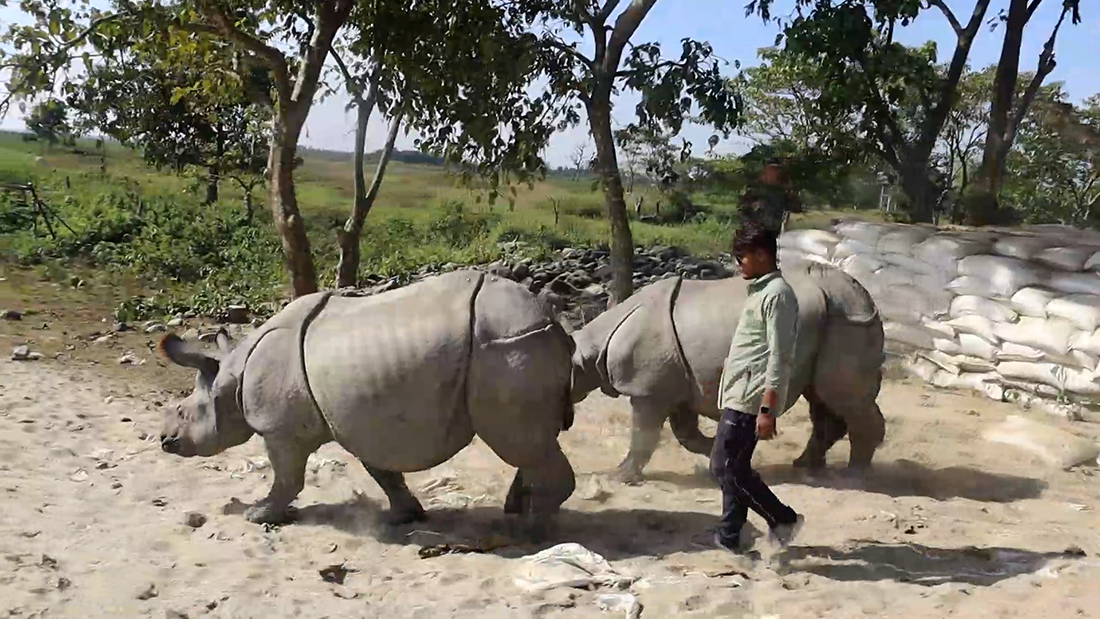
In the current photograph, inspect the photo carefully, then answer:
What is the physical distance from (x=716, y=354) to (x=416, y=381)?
2.28 m

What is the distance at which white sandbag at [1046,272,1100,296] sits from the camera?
8531mm

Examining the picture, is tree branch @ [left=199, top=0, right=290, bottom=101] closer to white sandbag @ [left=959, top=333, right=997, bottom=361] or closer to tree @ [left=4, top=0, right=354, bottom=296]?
tree @ [left=4, top=0, right=354, bottom=296]

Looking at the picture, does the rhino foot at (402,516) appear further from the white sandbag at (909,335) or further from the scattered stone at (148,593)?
the white sandbag at (909,335)

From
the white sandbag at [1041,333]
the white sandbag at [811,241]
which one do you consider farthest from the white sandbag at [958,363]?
the white sandbag at [811,241]

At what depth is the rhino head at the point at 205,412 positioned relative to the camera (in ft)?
18.8

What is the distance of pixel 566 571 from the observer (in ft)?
15.5

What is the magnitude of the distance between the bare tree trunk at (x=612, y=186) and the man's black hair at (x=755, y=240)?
5.14 metres

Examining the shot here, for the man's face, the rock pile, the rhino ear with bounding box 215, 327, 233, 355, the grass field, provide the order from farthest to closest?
the grass field
the rock pile
the rhino ear with bounding box 215, 327, 233, 355
the man's face

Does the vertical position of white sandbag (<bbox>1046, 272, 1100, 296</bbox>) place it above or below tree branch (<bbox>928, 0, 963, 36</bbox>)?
below

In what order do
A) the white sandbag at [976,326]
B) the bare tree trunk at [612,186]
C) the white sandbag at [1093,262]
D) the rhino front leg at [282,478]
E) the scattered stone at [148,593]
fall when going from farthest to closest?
the bare tree trunk at [612,186], the white sandbag at [976,326], the white sandbag at [1093,262], the rhino front leg at [282,478], the scattered stone at [148,593]

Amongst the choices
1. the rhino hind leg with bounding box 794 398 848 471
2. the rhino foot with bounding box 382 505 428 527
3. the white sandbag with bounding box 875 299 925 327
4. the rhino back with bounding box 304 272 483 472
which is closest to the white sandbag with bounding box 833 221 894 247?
the white sandbag with bounding box 875 299 925 327

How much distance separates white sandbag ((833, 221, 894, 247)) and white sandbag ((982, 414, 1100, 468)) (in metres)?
2.89

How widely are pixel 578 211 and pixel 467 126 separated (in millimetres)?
16093

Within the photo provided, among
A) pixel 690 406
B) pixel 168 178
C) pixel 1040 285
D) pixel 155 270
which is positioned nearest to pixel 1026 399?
pixel 1040 285
